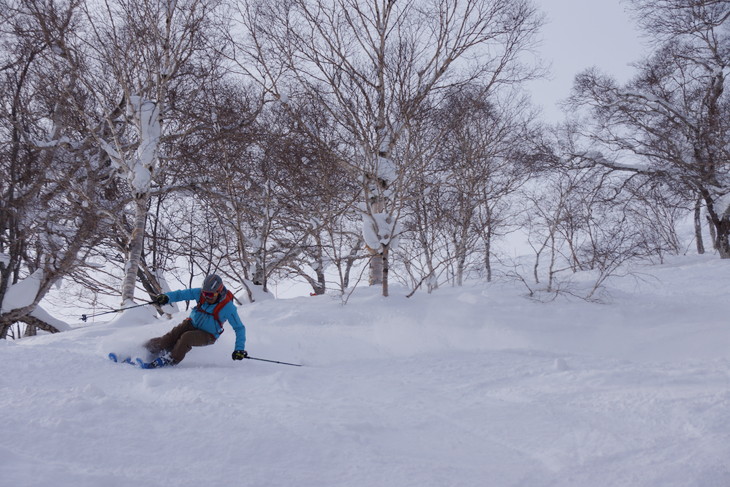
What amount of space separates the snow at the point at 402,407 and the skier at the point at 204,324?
244 mm

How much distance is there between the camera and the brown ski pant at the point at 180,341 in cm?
479

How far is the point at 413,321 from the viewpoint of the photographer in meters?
6.01

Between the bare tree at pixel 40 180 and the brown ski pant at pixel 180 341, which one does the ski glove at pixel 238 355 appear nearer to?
the brown ski pant at pixel 180 341

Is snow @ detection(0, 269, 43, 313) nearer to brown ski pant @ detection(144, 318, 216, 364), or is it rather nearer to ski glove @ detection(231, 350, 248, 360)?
brown ski pant @ detection(144, 318, 216, 364)

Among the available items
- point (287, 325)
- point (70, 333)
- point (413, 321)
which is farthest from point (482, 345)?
point (70, 333)

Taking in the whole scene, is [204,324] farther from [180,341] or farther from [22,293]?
[22,293]

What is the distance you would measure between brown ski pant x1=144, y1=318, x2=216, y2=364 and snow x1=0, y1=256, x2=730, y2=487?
0.61 feet

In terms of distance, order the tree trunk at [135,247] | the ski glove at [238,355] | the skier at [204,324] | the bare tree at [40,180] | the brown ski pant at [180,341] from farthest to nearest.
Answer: the bare tree at [40,180]
the tree trunk at [135,247]
the skier at [204,324]
the brown ski pant at [180,341]
the ski glove at [238,355]

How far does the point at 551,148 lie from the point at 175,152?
10.5 metres

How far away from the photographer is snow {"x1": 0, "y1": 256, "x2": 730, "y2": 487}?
2.02 m

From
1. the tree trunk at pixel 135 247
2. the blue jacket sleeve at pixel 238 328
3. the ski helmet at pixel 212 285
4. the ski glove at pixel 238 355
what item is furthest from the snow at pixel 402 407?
the tree trunk at pixel 135 247

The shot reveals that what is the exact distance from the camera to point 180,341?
4.81 m

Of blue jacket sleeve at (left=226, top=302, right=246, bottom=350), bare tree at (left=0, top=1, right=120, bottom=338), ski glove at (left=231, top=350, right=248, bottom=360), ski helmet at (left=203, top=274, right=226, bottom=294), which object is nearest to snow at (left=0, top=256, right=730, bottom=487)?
ski glove at (left=231, top=350, right=248, bottom=360)

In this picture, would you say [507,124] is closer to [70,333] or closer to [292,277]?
[292,277]
